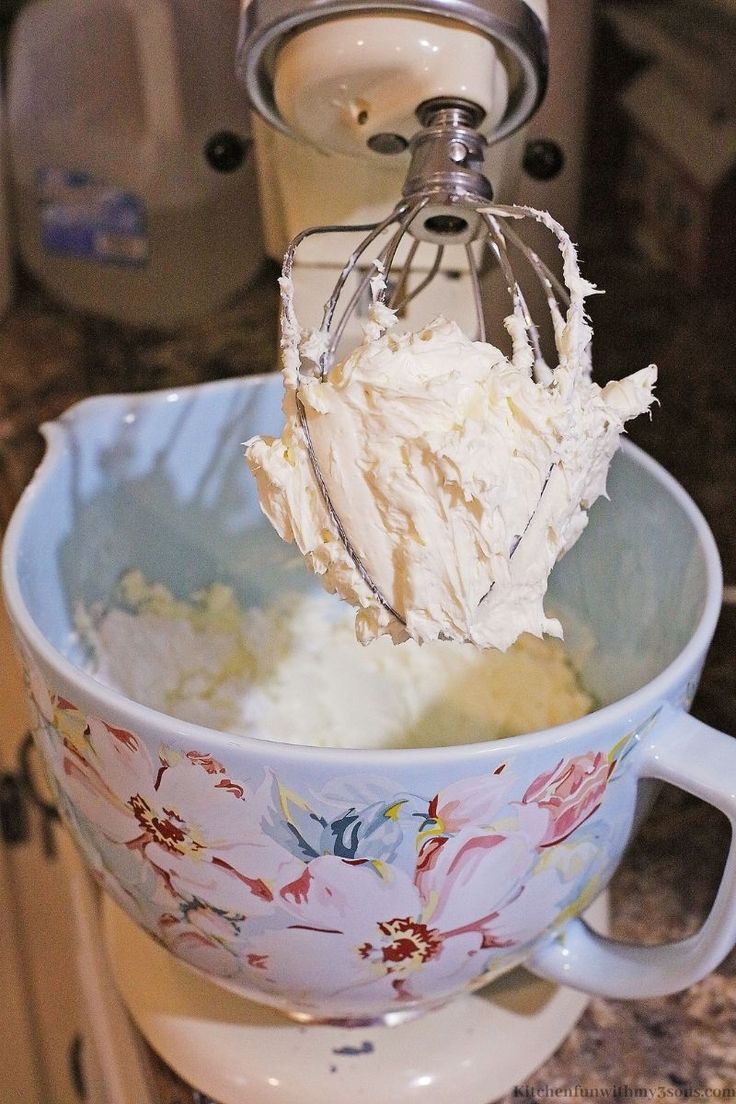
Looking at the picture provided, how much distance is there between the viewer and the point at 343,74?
35 centimetres

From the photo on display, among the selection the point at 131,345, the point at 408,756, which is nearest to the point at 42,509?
the point at 408,756

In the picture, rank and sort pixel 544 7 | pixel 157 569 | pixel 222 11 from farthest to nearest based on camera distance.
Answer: pixel 222 11, pixel 157 569, pixel 544 7

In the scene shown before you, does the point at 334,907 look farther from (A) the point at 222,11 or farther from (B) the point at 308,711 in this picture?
(A) the point at 222,11

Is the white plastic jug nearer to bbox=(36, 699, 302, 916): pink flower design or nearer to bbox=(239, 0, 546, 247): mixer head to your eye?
bbox=(239, 0, 546, 247): mixer head

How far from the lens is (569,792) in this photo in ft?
0.94

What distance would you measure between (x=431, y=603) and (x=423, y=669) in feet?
0.59

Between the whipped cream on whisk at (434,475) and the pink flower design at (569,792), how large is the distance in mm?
42

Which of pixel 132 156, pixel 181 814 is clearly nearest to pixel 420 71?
pixel 181 814

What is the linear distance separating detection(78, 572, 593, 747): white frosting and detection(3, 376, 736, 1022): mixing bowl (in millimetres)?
71

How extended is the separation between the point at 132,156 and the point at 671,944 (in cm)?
57

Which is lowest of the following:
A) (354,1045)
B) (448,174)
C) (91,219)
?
(354,1045)

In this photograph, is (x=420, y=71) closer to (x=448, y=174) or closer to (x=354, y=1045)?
(x=448, y=174)

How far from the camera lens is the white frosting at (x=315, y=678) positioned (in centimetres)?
44

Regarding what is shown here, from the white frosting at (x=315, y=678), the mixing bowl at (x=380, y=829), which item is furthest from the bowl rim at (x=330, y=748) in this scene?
the white frosting at (x=315, y=678)
